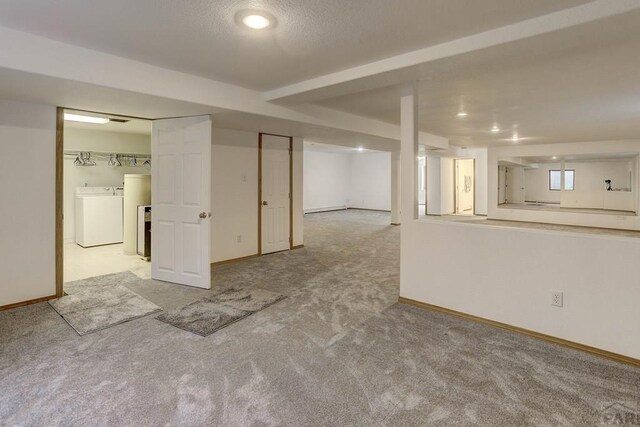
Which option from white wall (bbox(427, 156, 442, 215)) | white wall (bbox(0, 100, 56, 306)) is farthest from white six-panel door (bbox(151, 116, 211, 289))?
white wall (bbox(427, 156, 442, 215))

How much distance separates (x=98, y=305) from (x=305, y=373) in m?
2.49

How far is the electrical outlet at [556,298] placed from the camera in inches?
106

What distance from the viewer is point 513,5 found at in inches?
83.6

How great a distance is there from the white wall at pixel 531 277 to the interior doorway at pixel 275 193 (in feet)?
9.51

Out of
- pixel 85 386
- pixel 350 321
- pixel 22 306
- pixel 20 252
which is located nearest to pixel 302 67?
pixel 350 321

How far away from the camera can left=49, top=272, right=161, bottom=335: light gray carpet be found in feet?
10.2

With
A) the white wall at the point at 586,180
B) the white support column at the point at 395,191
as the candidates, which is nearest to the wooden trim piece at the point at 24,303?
the white support column at the point at 395,191

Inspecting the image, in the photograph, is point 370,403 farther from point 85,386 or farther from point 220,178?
point 220,178

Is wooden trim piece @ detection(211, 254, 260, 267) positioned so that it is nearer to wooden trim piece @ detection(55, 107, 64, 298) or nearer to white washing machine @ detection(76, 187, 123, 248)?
wooden trim piece @ detection(55, 107, 64, 298)

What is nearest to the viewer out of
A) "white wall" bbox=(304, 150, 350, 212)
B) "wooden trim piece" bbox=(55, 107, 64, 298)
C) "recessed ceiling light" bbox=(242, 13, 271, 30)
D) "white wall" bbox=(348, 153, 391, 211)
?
"recessed ceiling light" bbox=(242, 13, 271, 30)

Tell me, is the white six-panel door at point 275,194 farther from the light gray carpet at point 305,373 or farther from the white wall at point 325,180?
the white wall at point 325,180

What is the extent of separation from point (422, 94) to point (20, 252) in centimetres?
479

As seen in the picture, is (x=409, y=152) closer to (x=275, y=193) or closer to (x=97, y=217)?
(x=275, y=193)

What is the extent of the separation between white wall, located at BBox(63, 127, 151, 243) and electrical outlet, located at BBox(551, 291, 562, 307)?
7575mm
